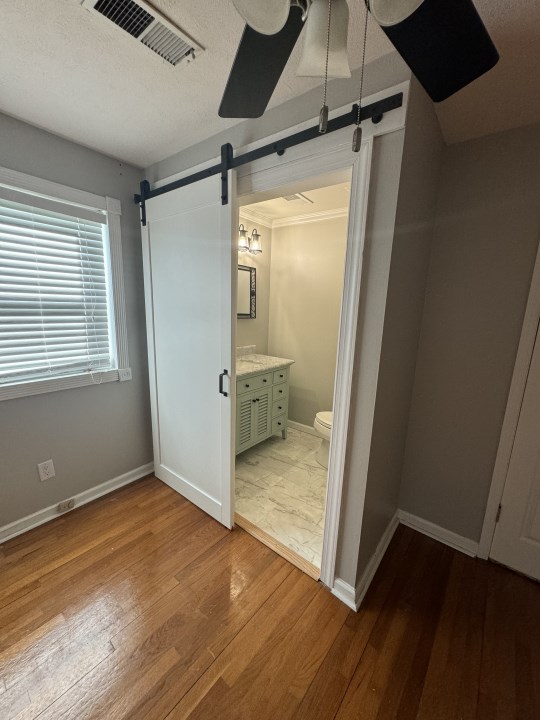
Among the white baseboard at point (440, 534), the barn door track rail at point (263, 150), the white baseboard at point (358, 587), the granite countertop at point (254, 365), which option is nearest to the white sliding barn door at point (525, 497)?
the white baseboard at point (440, 534)

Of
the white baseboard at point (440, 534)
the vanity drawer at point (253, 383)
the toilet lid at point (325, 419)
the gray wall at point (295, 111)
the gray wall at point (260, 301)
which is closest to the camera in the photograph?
the gray wall at point (295, 111)

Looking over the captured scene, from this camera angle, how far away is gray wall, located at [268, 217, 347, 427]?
3006 mm

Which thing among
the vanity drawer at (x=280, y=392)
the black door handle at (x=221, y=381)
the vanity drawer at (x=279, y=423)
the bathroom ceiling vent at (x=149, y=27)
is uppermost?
the bathroom ceiling vent at (x=149, y=27)

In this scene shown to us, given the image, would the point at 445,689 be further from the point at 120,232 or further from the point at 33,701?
the point at 120,232

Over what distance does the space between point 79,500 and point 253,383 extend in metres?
1.54

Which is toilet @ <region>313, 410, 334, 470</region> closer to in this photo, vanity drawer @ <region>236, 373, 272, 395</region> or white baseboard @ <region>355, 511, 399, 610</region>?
vanity drawer @ <region>236, 373, 272, 395</region>

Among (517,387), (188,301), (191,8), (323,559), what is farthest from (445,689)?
(191,8)

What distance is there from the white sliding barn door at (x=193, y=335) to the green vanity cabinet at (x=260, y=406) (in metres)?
0.50

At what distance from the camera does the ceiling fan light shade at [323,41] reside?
0.67 meters

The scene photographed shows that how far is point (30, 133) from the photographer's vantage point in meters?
1.63

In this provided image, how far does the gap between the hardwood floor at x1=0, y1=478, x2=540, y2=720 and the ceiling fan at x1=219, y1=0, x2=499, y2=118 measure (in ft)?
6.59

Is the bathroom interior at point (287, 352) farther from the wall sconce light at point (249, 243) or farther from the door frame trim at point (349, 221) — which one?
the door frame trim at point (349, 221)

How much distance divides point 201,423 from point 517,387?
185 cm

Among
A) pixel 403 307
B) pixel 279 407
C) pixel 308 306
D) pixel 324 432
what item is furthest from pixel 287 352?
pixel 403 307
